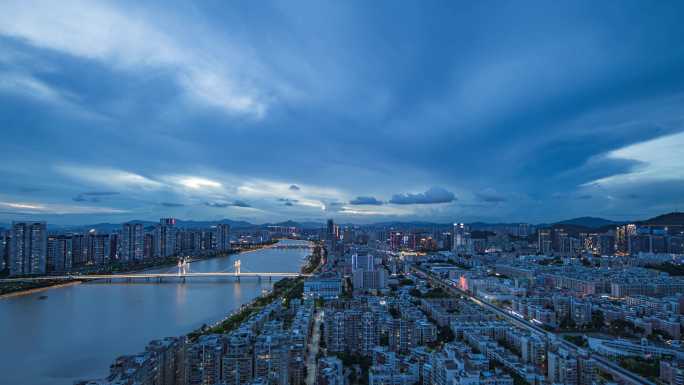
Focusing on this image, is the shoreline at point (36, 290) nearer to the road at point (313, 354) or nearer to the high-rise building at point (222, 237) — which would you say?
the road at point (313, 354)

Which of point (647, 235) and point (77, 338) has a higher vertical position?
point (647, 235)

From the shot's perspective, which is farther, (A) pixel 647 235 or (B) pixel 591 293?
(A) pixel 647 235

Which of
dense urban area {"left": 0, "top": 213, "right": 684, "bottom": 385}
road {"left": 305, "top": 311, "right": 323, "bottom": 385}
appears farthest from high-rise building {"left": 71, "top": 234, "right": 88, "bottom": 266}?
road {"left": 305, "top": 311, "right": 323, "bottom": 385}

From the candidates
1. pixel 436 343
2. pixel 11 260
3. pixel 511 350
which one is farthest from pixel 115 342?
pixel 11 260

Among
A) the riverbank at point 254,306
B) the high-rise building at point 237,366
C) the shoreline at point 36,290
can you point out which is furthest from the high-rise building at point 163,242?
the high-rise building at point 237,366

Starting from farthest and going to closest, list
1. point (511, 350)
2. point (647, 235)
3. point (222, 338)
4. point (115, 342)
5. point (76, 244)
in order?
point (647, 235) < point (76, 244) < point (115, 342) < point (511, 350) < point (222, 338)

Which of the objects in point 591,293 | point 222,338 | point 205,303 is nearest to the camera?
point 222,338

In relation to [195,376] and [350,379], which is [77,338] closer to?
[195,376]
